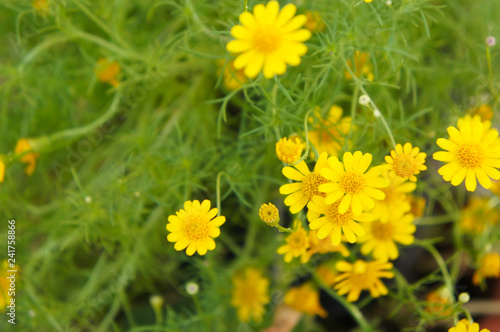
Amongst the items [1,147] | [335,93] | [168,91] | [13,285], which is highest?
[168,91]

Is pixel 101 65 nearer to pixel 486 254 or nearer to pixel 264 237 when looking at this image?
pixel 264 237

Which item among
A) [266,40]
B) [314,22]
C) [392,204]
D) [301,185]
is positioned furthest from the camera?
[314,22]

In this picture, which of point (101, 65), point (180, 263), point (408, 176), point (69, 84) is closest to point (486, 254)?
point (408, 176)

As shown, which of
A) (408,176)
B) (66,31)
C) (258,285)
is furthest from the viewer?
(258,285)

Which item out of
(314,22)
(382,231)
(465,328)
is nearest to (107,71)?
(314,22)

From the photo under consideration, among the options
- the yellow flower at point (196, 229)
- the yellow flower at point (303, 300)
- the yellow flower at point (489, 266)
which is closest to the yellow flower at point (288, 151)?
the yellow flower at point (196, 229)

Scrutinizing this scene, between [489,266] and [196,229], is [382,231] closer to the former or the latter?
[489,266]

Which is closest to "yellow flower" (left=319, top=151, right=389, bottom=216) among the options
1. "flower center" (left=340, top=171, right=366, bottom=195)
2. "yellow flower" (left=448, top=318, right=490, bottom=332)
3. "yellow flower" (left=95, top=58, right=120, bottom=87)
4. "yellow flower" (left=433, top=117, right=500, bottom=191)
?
"flower center" (left=340, top=171, right=366, bottom=195)
